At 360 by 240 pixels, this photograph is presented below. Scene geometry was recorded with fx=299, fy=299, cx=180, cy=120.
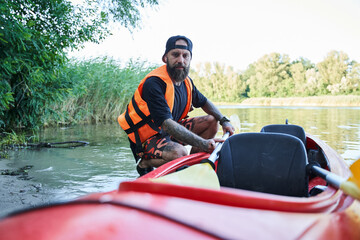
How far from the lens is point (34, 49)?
4176 mm

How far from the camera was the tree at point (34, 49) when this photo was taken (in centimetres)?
362

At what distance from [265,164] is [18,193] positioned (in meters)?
2.27

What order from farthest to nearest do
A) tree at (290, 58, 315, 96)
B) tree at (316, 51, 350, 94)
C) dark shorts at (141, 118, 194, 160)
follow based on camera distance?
tree at (290, 58, 315, 96)
tree at (316, 51, 350, 94)
dark shorts at (141, 118, 194, 160)

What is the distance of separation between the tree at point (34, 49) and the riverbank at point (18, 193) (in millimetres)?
913

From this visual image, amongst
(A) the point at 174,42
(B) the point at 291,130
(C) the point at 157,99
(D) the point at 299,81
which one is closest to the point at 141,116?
(C) the point at 157,99

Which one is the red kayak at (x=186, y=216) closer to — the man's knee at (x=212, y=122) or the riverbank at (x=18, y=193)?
the riverbank at (x=18, y=193)

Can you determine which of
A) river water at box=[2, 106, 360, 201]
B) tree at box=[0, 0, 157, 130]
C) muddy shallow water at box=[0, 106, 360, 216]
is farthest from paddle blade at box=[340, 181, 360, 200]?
tree at box=[0, 0, 157, 130]

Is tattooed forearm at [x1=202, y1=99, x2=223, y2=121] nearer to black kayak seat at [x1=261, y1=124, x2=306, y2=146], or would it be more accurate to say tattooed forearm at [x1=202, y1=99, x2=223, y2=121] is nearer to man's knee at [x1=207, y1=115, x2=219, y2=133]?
man's knee at [x1=207, y1=115, x2=219, y2=133]

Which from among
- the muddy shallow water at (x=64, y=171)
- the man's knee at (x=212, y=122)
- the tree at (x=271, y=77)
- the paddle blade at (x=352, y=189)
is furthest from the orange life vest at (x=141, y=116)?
the tree at (x=271, y=77)

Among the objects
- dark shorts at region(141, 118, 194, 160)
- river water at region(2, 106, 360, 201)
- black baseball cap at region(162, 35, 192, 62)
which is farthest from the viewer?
river water at region(2, 106, 360, 201)

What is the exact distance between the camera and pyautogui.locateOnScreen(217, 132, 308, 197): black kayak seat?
5.99ft

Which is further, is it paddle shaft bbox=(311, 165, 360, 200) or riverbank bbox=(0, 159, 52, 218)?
riverbank bbox=(0, 159, 52, 218)

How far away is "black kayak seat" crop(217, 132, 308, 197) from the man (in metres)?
0.58

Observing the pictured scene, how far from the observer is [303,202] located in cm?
102
